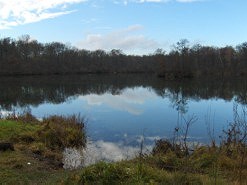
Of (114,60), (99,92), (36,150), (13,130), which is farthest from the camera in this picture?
(114,60)

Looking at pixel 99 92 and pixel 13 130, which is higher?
pixel 13 130

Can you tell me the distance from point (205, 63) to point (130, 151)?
85.1m

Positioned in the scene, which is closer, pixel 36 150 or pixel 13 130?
pixel 36 150

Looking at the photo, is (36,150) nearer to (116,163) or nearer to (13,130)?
(13,130)

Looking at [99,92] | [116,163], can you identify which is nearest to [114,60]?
[99,92]

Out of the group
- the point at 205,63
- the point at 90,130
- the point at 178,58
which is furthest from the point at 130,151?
the point at 205,63

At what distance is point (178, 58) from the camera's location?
82.0m

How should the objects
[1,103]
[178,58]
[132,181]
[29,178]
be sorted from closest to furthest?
1. [132,181]
2. [29,178]
3. [1,103]
4. [178,58]

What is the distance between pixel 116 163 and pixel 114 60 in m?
130

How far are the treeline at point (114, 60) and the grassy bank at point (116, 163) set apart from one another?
6792cm

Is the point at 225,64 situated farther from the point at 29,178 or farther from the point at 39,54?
the point at 29,178

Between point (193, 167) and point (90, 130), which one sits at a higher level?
point (193, 167)

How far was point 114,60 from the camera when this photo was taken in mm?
137000

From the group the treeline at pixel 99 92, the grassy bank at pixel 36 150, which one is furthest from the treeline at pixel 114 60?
the grassy bank at pixel 36 150
